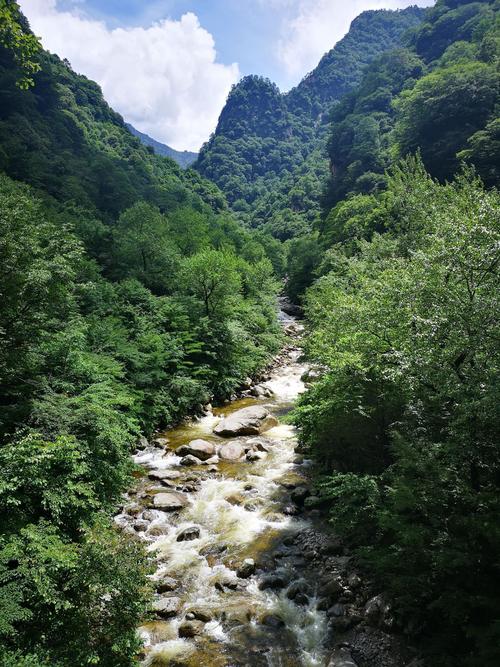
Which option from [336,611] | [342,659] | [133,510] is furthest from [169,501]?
[342,659]

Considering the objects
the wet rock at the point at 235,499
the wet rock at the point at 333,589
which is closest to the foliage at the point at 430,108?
the wet rock at the point at 235,499

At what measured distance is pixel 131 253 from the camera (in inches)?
1406

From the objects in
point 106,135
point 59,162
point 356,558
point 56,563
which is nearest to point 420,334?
point 356,558

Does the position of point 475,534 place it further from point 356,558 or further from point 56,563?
point 56,563

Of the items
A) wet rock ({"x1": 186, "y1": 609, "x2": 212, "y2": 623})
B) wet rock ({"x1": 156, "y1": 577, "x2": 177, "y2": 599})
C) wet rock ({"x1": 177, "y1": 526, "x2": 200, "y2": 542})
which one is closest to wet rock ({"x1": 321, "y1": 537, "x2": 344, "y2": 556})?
wet rock ({"x1": 186, "y1": 609, "x2": 212, "y2": 623})

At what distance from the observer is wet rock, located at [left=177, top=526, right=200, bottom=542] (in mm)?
11672

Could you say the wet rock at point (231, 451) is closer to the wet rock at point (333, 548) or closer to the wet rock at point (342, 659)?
the wet rock at point (333, 548)

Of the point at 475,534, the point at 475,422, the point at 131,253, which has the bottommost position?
the point at 475,534

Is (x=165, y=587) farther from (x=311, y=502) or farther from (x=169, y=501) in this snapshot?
(x=311, y=502)

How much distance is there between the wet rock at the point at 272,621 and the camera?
28.5 feet

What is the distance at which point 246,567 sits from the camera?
10297mm

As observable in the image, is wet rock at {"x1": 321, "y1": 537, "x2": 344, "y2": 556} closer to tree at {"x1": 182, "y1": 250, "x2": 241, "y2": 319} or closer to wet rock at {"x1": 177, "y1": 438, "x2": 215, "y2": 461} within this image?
wet rock at {"x1": 177, "y1": 438, "x2": 215, "y2": 461}

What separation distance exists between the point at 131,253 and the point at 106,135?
81329mm

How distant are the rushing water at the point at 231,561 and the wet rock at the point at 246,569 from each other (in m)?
0.12
